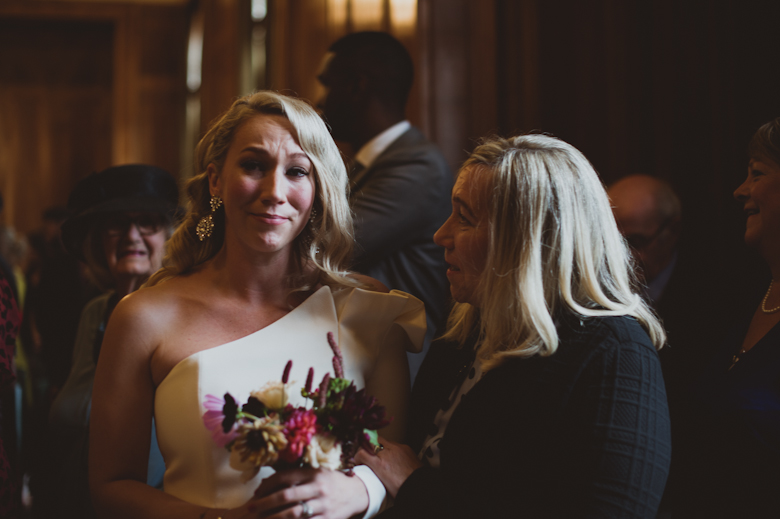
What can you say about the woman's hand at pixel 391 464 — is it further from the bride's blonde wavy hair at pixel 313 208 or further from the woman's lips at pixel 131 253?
the woman's lips at pixel 131 253

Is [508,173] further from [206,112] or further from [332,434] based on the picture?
[206,112]

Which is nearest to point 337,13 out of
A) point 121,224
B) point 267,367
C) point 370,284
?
point 121,224

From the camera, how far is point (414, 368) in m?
2.79

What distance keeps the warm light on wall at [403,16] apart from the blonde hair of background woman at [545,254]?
2829 mm

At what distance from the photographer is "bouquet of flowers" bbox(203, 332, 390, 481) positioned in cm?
129

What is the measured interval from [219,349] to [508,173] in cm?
88

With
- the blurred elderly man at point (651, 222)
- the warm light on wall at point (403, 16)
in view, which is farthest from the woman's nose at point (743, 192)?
the warm light on wall at point (403, 16)

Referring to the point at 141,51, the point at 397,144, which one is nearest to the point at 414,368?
the point at 397,144

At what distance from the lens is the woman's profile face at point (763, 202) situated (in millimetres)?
1848

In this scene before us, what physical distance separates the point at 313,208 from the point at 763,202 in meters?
1.29

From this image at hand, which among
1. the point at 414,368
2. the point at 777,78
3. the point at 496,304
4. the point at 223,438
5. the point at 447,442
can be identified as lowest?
the point at 414,368

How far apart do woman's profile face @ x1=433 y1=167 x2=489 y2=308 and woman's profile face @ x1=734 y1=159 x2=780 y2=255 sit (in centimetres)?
83

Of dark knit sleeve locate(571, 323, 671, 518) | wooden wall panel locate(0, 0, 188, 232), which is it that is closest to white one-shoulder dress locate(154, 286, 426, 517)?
dark knit sleeve locate(571, 323, 671, 518)

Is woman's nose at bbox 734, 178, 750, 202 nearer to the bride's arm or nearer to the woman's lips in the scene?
the bride's arm
